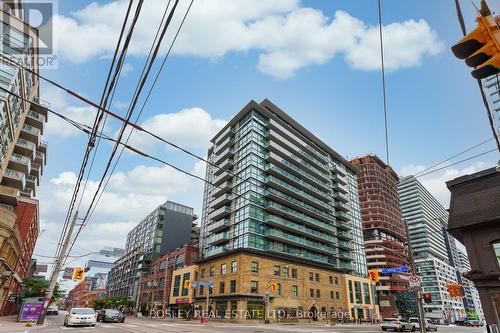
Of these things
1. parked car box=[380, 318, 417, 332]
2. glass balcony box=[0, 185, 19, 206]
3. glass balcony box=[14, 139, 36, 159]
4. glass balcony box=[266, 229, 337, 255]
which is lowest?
parked car box=[380, 318, 417, 332]

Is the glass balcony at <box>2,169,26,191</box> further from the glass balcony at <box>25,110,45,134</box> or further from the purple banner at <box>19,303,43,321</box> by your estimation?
the purple banner at <box>19,303,43,321</box>

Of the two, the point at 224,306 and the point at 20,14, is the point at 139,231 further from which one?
the point at 20,14

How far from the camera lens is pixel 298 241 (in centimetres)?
5578

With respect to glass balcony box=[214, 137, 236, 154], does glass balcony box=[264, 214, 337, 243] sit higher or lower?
lower

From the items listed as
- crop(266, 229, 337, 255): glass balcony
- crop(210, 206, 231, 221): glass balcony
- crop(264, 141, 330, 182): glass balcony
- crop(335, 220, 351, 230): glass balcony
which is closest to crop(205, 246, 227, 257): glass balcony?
crop(210, 206, 231, 221): glass balcony

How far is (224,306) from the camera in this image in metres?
46.0

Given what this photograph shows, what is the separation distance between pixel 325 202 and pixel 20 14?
62354 mm

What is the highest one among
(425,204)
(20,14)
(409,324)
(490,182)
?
(425,204)

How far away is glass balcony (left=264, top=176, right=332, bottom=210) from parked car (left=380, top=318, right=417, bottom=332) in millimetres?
28888

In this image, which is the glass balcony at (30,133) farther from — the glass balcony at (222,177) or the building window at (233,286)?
the building window at (233,286)

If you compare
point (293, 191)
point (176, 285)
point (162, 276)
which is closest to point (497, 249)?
point (293, 191)

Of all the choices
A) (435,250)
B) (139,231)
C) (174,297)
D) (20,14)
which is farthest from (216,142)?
(435,250)

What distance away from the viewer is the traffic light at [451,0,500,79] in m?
3.64

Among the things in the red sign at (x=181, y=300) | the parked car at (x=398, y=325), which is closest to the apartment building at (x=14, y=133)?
the red sign at (x=181, y=300)
